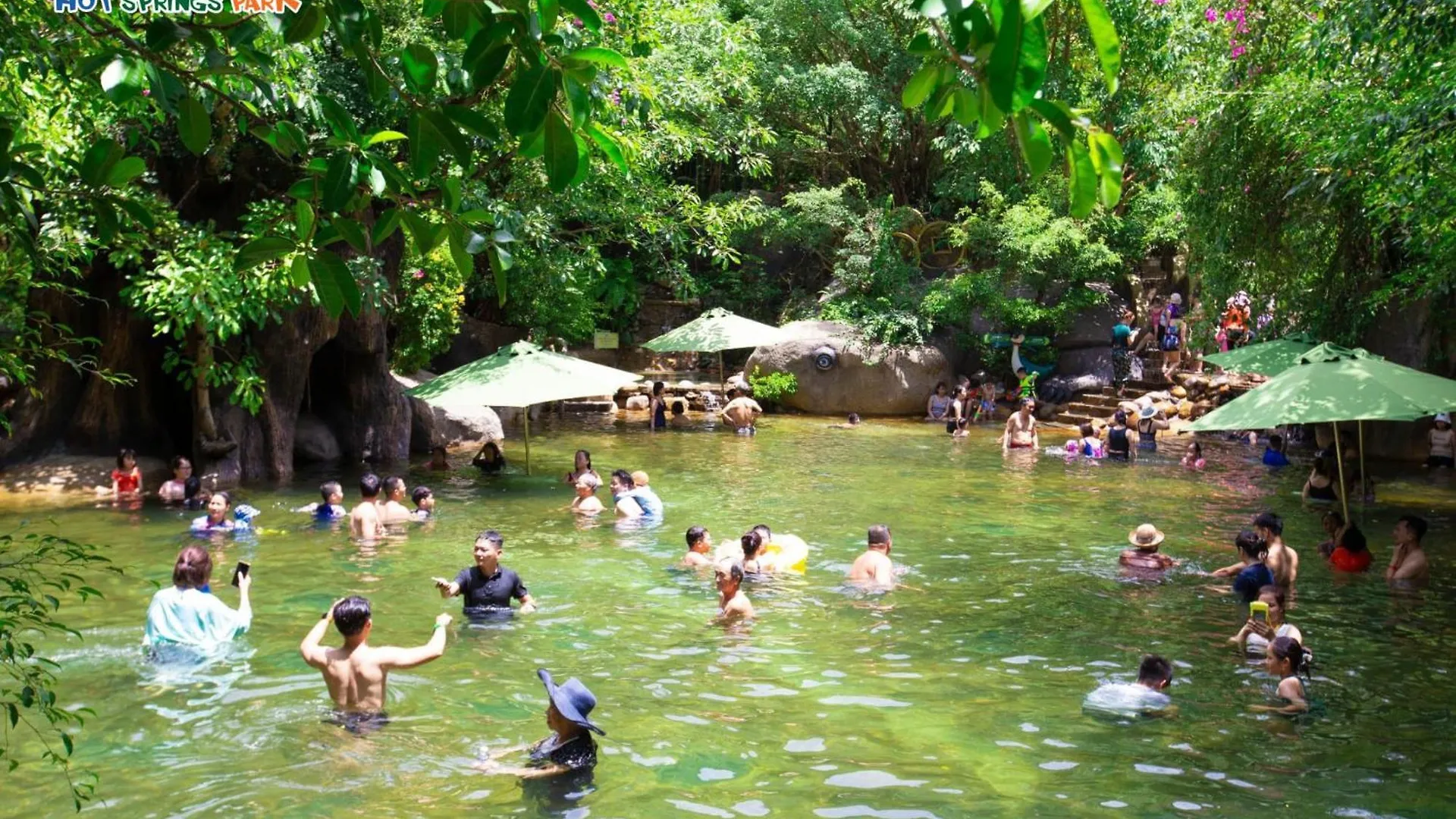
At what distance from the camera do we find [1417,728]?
27.1 ft

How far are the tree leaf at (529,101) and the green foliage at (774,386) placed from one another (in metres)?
27.6

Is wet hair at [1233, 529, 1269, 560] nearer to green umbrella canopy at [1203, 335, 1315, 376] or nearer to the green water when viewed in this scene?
the green water

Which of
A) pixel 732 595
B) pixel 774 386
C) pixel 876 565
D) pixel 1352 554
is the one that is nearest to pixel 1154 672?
pixel 732 595

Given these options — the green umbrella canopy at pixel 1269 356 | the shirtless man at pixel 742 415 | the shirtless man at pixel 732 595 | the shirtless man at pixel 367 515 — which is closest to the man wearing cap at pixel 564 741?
the shirtless man at pixel 732 595

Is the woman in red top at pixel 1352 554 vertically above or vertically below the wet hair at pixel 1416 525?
below

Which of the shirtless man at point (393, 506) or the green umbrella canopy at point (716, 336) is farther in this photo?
the green umbrella canopy at point (716, 336)

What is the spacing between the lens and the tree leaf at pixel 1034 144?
2.56 meters

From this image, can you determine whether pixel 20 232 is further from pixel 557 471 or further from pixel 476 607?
pixel 557 471

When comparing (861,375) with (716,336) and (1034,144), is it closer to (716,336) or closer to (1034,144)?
(716,336)

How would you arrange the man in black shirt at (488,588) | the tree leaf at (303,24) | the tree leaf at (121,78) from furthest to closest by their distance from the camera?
1. the man in black shirt at (488,588)
2. the tree leaf at (303,24)
3. the tree leaf at (121,78)

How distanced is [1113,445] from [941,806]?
15835 millimetres

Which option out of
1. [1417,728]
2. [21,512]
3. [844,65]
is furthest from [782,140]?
[1417,728]

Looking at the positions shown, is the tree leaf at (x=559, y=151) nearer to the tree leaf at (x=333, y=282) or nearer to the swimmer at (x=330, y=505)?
the tree leaf at (x=333, y=282)

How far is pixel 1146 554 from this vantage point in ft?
42.1
